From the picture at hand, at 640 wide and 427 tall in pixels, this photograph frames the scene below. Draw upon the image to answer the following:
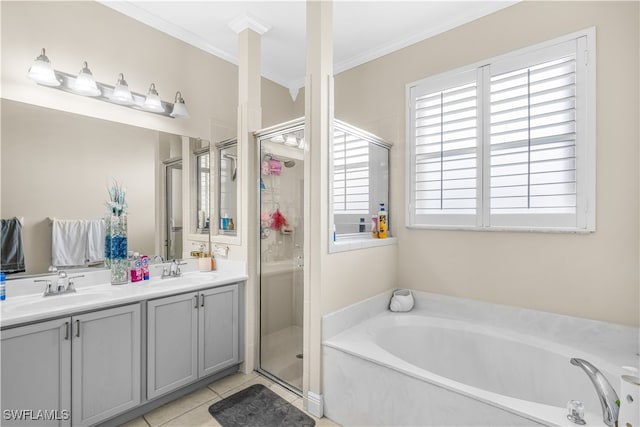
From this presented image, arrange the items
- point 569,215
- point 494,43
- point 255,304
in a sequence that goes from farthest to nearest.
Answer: point 255,304 < point 494,43 < point 569,215

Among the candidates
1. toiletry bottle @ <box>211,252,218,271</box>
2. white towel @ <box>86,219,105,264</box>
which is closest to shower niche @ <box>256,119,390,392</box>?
toiletry bottle @ <box>211,252,218,271</box>

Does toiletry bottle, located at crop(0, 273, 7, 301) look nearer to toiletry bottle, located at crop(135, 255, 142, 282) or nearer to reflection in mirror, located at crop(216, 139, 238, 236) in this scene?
toiletry bottle, located at crop(135, 255, 142, 282)

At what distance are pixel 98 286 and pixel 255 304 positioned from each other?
3.65 ft

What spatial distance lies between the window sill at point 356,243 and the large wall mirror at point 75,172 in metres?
1.39

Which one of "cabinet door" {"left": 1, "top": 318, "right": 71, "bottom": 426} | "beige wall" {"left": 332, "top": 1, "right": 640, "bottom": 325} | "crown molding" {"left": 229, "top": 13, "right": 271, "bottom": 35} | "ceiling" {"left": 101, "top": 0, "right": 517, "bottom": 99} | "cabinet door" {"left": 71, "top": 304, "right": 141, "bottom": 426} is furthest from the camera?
"crown molding" {"left": 229, "top": 13, "right": 271, "bottom": 35}

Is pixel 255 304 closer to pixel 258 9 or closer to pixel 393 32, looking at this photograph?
pixel 258 9

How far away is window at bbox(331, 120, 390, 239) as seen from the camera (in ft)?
8.03

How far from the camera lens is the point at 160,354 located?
191 centimetres

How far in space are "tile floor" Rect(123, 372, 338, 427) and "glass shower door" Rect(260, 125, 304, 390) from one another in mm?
150

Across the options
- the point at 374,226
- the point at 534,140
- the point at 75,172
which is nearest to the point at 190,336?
the point at 75,172

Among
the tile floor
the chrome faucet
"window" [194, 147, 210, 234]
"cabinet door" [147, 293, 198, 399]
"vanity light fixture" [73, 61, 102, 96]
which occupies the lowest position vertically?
the tile floor

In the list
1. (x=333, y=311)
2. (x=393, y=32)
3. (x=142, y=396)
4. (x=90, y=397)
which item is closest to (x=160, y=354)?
(x=142, y=396)

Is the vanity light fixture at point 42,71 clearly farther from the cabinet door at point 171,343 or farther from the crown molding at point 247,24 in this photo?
the cabinet door at point 171,343

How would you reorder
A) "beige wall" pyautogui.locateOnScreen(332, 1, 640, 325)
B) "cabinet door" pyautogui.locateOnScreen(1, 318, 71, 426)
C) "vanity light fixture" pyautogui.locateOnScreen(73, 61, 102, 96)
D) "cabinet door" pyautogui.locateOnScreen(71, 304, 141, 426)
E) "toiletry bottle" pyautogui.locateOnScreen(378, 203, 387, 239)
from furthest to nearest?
1. "toiletry bottle" pyautogui.locateOnScreen(378, 203, 387, 239)
2. "vanity light fixture" pyautogui.locateOnScreen(73, 61, 102, 96)
3. "beige wall" pyautogui.locateOnScreen(332, 1, 640, 325)
4. "cabinet door" pyautogui.locateOnScreen(71, 304, 141, 426)
5. "cabinet door" pyautogui.locateOnScreen(1, 318, 71, 426)
